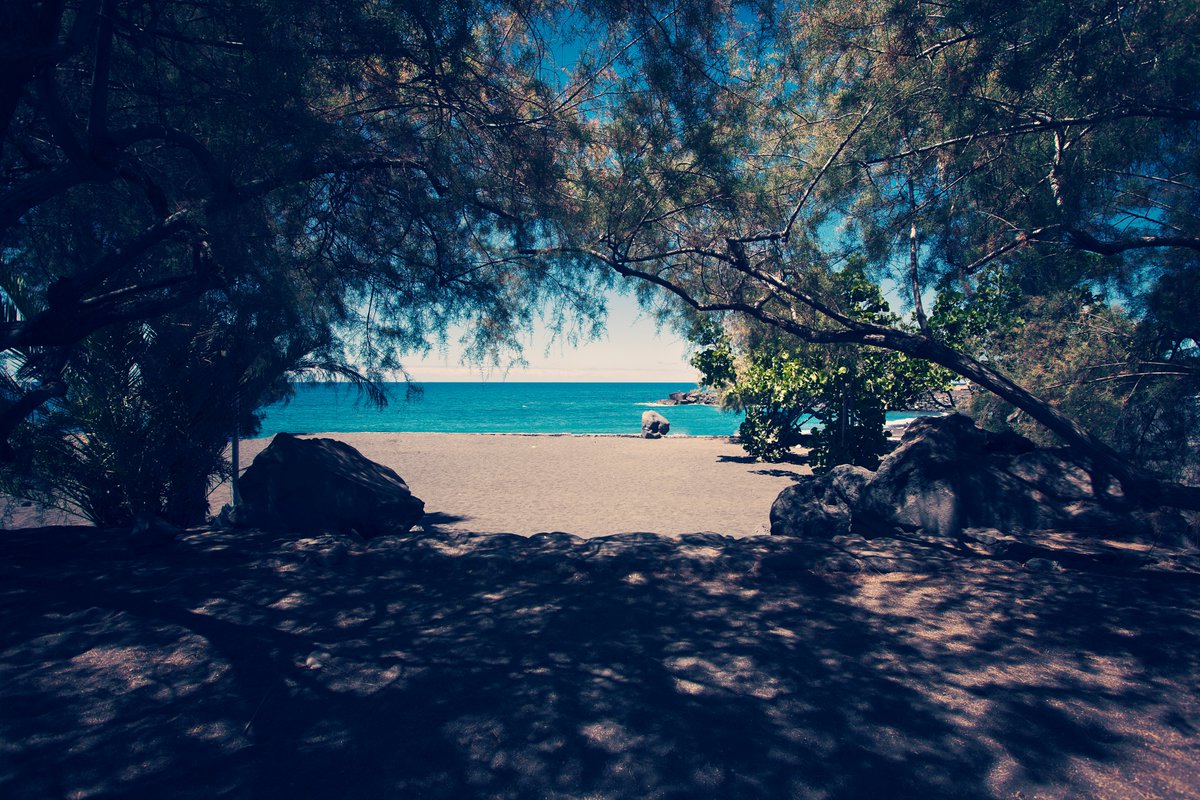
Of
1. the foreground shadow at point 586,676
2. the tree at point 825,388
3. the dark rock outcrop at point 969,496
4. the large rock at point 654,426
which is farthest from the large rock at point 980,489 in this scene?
the large rock at point 654,426

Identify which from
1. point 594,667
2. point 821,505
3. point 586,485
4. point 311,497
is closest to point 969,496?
point 821,505

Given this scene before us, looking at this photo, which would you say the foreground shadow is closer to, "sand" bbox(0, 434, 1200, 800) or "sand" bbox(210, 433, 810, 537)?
"sand" bbox(0, 434, 1200, 800)

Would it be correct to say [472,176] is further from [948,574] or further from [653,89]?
[948,574]

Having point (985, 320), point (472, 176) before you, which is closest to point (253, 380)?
point (472, 176)

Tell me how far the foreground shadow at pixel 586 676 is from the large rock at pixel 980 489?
131 centimetres

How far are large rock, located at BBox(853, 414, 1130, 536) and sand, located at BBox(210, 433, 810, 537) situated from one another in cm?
250

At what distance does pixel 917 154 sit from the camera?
6578 mm

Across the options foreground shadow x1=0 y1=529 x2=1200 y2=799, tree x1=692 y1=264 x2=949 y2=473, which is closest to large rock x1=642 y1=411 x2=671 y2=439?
tree x1=692 y1=264 x2=949 y2=473

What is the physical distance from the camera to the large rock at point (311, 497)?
7.76 metres

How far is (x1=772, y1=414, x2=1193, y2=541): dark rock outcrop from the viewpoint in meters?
6.66

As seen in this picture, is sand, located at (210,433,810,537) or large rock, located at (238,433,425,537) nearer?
large rock, located at (238,433,425,537)

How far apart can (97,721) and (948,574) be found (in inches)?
235

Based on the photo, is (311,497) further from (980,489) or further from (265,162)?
(980,489)

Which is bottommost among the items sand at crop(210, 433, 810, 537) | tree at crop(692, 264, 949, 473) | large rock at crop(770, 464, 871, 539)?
sand at crop(210, 433, 810, 537)
